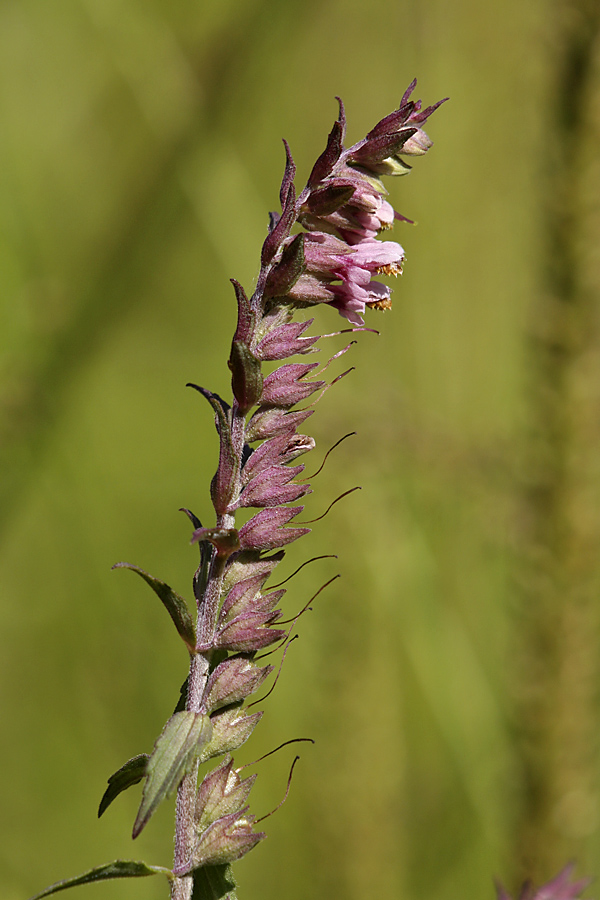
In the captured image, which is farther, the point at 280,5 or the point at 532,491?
the point at 280,5

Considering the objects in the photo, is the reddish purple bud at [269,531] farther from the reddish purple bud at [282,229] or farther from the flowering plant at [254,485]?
the reddish purple bud at [282,229]

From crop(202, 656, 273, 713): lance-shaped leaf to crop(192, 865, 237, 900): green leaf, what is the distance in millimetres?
185

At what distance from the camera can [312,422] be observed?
2.00 metres

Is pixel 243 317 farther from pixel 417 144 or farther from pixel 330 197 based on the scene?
pixel 417 144

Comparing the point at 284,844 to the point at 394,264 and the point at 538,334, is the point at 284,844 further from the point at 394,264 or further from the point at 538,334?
the point at 394,264

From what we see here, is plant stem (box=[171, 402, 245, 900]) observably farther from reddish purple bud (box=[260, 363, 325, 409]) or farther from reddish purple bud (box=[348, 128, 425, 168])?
reddish purple bud (box=[348, 128, 425, 168])

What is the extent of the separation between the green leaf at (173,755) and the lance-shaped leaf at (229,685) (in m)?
0.03

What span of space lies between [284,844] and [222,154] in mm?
2368

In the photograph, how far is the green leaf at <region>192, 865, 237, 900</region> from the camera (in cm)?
84

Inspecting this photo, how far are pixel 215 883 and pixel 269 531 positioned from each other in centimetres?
38

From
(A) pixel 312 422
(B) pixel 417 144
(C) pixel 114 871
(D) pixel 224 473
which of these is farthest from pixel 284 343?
(A) pixel 312 422

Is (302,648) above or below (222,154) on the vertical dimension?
below

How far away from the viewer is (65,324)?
2.12 metres

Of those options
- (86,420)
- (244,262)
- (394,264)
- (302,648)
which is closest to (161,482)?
(86,420)
